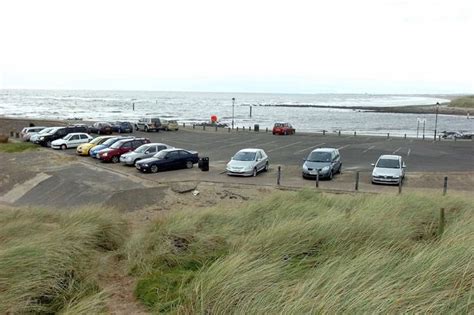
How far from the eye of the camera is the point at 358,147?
1513 inches

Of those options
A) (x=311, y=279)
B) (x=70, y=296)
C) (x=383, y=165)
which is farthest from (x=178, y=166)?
(x=311, y=279)

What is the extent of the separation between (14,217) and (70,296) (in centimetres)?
596

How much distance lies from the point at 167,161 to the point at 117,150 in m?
4.92

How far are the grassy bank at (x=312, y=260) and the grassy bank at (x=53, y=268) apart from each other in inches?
31.9

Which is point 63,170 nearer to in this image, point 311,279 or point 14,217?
point 14,217

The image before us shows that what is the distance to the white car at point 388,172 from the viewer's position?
67.3 ft

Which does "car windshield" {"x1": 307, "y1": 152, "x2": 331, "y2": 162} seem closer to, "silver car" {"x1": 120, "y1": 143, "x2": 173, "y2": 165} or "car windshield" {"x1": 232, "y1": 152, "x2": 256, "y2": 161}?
"car windshield" {"x1": 232, "y1": 152, "x2": 256, "y2": 161}

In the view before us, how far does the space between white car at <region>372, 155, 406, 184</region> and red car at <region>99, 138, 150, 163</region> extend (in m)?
15.6

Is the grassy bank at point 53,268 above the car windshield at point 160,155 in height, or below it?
above

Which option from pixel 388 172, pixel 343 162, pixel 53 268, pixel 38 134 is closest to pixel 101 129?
pixel 38 134

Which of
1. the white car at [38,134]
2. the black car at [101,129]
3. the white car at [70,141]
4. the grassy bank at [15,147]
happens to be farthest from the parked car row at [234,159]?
the black car at [101,129]

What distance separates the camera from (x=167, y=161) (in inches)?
974

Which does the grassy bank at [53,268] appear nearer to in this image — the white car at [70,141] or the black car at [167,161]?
the black car at [167,161]

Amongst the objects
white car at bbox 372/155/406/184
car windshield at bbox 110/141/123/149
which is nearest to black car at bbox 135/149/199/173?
car windshield at bbox 110/141/123/149
